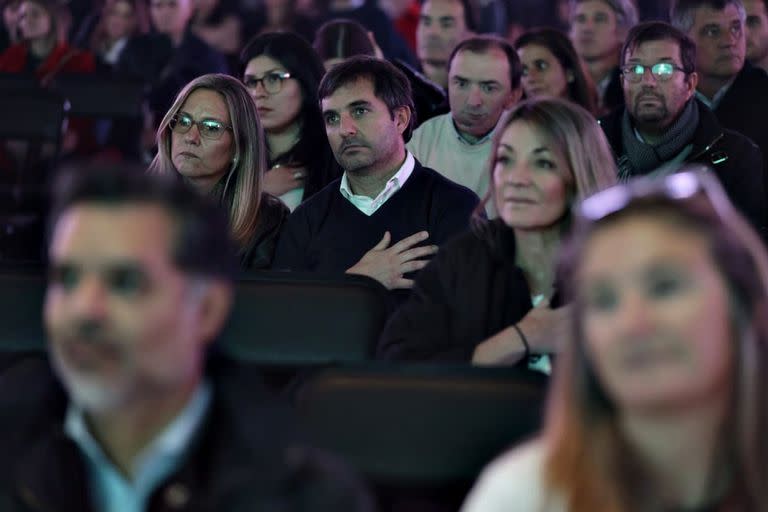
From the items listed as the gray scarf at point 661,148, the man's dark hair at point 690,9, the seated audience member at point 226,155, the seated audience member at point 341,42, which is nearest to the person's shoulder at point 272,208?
the seated audience member at point 226,155

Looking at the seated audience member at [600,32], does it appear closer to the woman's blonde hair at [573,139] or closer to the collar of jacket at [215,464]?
the woman's blonde hair at [573,139]

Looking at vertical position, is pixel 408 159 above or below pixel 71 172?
below

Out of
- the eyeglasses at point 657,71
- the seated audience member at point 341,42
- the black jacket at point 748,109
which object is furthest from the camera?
the seated audience member at point 341,42

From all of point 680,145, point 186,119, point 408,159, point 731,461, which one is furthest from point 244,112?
point 731,461

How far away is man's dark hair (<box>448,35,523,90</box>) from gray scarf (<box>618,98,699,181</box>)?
0.47 meters

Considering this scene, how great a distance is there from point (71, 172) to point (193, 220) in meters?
0.14

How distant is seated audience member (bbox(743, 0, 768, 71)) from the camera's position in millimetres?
5355

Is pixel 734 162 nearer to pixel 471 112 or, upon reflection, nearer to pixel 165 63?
pixel 471 112

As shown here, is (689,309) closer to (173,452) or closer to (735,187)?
(173,452)

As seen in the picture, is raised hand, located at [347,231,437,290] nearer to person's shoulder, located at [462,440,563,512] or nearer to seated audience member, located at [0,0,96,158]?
person's shoulder, located at [462,440,563,512]

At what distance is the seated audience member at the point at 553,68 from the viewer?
4988 mm

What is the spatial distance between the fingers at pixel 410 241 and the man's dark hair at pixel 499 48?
1188 mm

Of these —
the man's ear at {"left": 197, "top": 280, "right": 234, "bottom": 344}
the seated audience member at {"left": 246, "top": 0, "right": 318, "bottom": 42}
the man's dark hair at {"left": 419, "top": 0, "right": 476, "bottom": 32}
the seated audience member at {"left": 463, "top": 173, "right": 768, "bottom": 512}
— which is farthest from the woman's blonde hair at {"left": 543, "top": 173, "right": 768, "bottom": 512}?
the seated audience member at {"left": 246, "top": 0, "right": 318, "bottom": 42}

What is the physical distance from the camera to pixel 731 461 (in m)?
1.49
